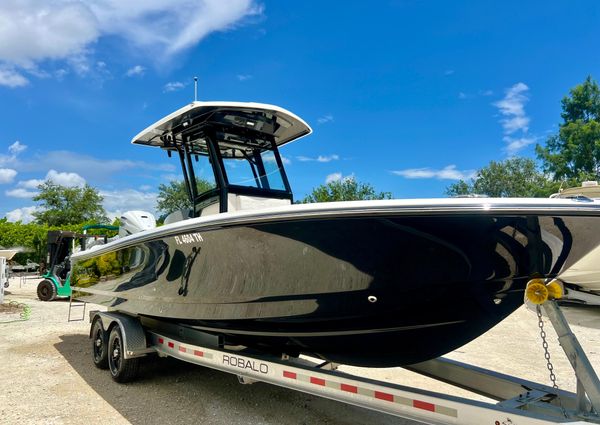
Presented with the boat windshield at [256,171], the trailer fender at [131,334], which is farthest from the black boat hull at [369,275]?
the trailer fender at [131,334]

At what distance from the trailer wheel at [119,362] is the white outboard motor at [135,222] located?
1114 millimetres

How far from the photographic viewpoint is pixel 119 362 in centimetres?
450

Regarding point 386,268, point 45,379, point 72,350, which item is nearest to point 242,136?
point 386,268

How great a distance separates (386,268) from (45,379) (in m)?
4.14

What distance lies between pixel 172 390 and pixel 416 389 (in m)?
2.69

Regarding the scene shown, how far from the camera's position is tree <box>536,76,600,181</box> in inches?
1134

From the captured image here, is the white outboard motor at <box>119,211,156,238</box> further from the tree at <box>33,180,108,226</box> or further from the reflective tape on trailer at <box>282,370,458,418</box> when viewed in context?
the tree at <box>33,180,108,226</box>

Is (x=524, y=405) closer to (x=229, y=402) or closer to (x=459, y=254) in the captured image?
(x=459, y=254)

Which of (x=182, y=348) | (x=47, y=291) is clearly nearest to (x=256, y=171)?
(x=182, y=348)

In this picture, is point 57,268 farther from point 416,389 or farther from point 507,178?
point 507,178

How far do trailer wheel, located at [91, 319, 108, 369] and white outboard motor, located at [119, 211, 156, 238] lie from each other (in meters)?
1.15

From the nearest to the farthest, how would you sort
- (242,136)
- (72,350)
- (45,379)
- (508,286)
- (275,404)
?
1. (508,286)
2. (275,404)
3. (242,136)
4. (45,379)
5. (72,350)

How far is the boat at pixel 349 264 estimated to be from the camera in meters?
2.23

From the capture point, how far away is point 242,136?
4.37 meters
